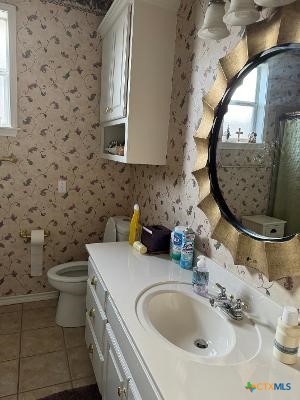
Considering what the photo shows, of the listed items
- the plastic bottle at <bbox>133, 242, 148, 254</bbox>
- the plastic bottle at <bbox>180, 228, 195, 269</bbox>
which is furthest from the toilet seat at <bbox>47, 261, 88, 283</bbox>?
the plastic bottle at <bbox>180, 228, 195, 269</bbox>

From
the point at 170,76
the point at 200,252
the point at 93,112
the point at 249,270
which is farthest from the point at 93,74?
the point at 249,270

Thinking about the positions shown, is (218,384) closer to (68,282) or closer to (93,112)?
(68,282)

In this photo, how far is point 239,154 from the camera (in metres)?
1.19

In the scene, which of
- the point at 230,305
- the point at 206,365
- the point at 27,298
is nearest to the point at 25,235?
the point at 27,298

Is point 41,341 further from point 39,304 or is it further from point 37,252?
point 37,252

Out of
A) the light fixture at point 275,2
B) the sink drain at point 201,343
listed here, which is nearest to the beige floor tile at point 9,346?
the sink drain at point 201,343

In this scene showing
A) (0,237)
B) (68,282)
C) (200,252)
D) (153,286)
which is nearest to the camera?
(153,286)

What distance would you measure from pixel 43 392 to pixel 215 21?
2.02 m

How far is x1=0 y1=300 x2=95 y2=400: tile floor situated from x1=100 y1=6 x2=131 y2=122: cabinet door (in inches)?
62.0

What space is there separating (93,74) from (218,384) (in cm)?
225

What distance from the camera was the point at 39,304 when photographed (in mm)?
2412

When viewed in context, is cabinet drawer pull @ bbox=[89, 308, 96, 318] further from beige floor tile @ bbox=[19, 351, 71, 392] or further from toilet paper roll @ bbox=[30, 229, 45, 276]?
toilet paper roll @ bbox=[30, 229, 45, 276]

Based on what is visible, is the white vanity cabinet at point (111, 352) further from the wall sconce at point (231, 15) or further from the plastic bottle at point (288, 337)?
the wall sconce at point (231, 15)

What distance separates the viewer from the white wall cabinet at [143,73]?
1605mm
